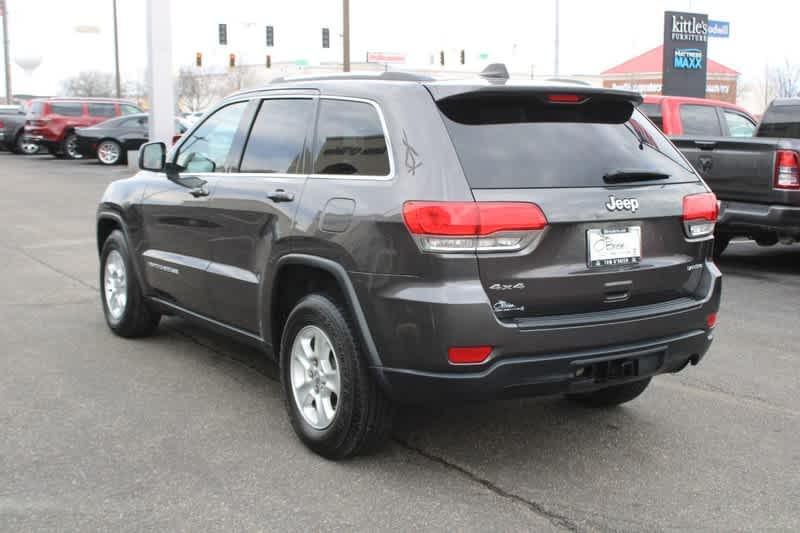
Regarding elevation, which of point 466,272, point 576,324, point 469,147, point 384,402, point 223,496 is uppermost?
point 469,147

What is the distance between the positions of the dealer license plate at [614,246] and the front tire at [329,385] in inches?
42.5

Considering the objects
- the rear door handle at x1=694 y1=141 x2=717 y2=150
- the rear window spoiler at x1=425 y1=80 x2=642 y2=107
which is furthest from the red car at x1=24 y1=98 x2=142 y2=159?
the rear window spoiler at x1=425 y1=80 x2=642 y2=107

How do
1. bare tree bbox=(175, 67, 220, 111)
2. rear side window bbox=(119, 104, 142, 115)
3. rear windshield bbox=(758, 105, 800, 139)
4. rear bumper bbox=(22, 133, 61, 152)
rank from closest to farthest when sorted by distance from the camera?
rear windshield bbox=(758, 105, 800, 139), rear side window bbox=(119, 104, 142, 115), rear bumper bbox=(22, 133, 61, 152), bare tree bbox=(175, 67, 220, 111)

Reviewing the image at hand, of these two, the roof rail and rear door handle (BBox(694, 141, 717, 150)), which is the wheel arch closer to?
the roof rail

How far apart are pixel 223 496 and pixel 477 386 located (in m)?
1.14

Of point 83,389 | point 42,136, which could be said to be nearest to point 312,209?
point 83,389

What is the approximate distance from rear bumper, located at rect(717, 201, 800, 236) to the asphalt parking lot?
251cm

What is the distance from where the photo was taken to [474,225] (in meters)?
3.65

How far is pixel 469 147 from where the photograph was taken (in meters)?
3.87

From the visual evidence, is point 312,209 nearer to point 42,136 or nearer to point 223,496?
point 223,496

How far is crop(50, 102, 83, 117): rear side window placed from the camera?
29.2 meters

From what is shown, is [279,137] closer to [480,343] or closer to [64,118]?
[480,343]

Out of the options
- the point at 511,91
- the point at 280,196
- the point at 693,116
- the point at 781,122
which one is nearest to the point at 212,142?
the point at 280,196

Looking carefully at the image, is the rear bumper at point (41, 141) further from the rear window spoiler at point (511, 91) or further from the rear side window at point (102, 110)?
the rear window spoiler at point (511, 91)
